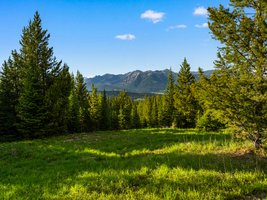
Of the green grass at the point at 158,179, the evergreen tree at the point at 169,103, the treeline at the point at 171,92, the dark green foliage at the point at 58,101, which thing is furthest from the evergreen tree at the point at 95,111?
the green grass at the point at 158,179

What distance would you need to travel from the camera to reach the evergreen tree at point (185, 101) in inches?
1908

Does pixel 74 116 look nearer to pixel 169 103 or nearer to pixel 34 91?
pixel 34 91

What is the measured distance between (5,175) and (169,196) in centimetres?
824

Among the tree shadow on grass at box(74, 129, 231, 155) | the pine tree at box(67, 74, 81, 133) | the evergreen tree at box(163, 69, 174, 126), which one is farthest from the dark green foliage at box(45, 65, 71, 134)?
the evergreen tree at box(163, 69, 174, 126)

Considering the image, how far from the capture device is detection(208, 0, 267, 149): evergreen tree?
10.8m

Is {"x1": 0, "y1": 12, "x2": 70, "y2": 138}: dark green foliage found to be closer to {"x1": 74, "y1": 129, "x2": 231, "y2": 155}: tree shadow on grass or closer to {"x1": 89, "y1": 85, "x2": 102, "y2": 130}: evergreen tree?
{"x1": 74, "y1": 129, "x2": 231, "y2": 155}: tree shadow on grass

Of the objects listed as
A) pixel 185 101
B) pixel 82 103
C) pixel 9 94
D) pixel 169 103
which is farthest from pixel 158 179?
pixel 169 103

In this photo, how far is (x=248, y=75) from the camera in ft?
36.3

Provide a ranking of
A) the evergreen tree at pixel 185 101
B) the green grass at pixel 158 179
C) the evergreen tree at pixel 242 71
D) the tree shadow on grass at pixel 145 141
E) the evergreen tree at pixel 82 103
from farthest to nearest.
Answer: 1. the evergreen tree at pixel 82 103
2. the evergreen tree at pixel 185 101
3. the tree shadow on grass at pixel 145 141
4. the evergreen tree at pixel 242 71
5. the green grass at pixel 158 179

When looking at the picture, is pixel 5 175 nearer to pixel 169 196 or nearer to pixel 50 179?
pixel 50 179

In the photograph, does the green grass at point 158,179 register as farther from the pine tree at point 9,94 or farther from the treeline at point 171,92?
the pine tree at point 9,94

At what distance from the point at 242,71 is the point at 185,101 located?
1506 inches

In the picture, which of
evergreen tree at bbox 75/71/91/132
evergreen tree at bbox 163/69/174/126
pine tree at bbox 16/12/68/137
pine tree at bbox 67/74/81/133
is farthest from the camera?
evergreen tree at bbox 163/69/174/126

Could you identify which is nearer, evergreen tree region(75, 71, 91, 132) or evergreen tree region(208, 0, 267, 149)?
evergreen tree region(208, 0, 267, 149)
